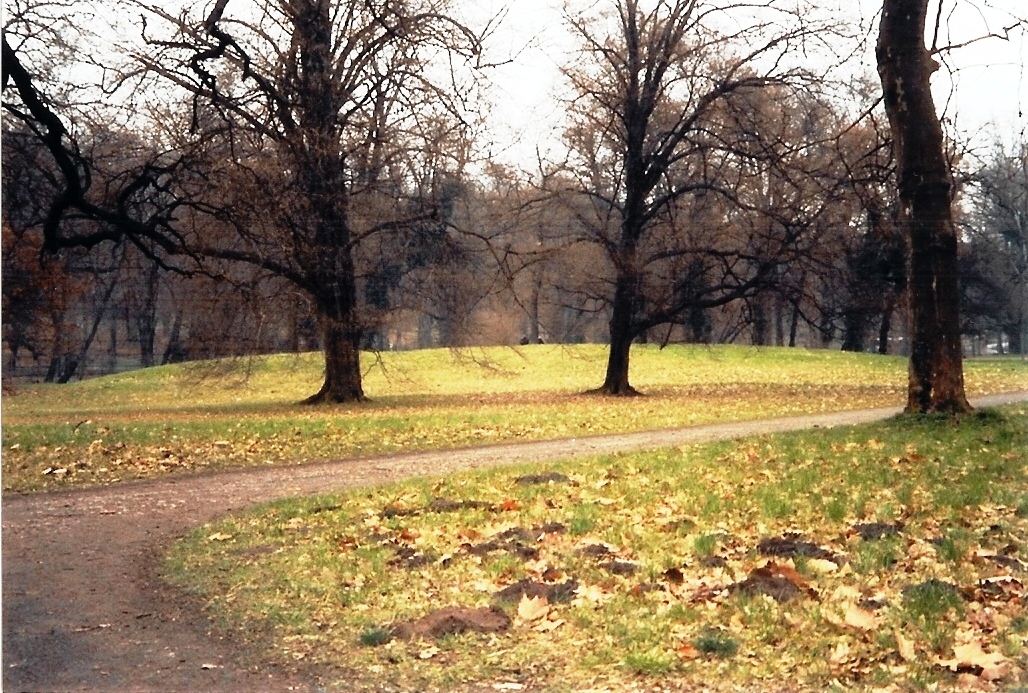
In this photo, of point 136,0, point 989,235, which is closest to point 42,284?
point 136,0

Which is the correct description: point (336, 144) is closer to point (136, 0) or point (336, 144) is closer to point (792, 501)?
point (136, 0)

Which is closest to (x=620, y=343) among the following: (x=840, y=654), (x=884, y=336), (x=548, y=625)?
(x=548, y=625)

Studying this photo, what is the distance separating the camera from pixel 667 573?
7.15 m

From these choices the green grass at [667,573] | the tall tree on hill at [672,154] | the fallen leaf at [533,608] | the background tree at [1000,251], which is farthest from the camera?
the tall tree on hill at [672,154]

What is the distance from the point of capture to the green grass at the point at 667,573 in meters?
5.73

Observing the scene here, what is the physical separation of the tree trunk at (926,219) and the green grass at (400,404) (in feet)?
19.8

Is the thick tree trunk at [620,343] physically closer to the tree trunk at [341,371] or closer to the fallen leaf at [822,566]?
the tree trunk at [341,371]

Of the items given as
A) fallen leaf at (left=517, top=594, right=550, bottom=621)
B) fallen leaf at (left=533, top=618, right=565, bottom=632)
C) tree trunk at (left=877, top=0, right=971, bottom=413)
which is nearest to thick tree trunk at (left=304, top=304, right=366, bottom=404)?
tree trunk at (left=877, top=0, right=971, bottom=413)

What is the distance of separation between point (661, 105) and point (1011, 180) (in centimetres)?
1526

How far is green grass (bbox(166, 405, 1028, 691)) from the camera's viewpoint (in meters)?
5.73

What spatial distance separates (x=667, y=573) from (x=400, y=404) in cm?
2126

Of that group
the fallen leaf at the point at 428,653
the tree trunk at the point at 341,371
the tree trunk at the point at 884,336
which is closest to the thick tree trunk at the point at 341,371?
the tree trunk at the point at 341,371

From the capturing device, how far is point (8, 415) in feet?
64.4

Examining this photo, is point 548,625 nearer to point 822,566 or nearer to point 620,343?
point 822,566
